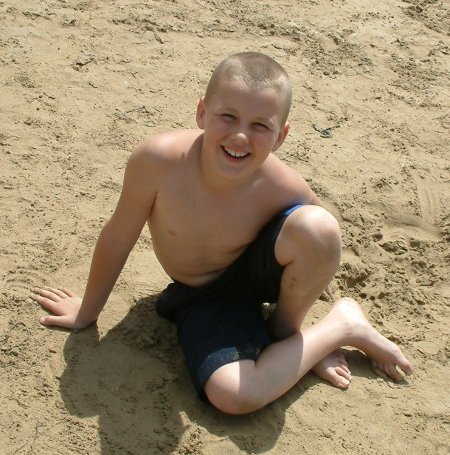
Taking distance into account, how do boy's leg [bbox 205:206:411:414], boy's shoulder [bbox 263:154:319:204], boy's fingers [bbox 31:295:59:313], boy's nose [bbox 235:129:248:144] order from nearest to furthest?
boy's nose [bbox 235:129:248:144]
boy's leg [bbox 205:206:411:414]
boy's shoulder [bbox 263:154:319:204]
boy's fingers [bbox 31:295:59:313]

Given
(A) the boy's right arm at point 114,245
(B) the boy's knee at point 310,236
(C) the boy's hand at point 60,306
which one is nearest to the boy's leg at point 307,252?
(B) the boy's knee at point 310,236

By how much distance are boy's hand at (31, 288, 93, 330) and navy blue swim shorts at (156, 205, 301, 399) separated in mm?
279

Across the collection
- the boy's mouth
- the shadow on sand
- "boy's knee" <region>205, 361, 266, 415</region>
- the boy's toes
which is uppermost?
the boy's mouth

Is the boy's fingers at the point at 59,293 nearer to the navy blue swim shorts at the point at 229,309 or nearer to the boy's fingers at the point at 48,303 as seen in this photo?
the boy's fingers at the point at 48,303

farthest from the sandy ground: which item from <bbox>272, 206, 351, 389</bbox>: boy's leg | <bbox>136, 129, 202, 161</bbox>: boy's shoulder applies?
<bbox>136, 129, 202, 161</bbox>: boy's shoulder

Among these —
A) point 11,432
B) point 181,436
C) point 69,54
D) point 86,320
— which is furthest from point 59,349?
point 69,54

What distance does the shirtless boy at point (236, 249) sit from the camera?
8.00 ft

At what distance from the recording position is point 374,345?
9.20 ft

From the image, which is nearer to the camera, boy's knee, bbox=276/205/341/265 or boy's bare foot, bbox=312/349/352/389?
boy's knee, bbox=276/205/341/265

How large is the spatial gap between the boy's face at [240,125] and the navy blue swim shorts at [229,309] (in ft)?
0.86

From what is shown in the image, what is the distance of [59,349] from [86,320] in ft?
0.45

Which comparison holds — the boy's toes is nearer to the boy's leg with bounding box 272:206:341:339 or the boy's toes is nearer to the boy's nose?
the boy's leg with bounding box 272:206:341:339

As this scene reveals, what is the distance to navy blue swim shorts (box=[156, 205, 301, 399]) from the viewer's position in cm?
256

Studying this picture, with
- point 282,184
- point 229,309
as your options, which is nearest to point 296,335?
point 229,309
